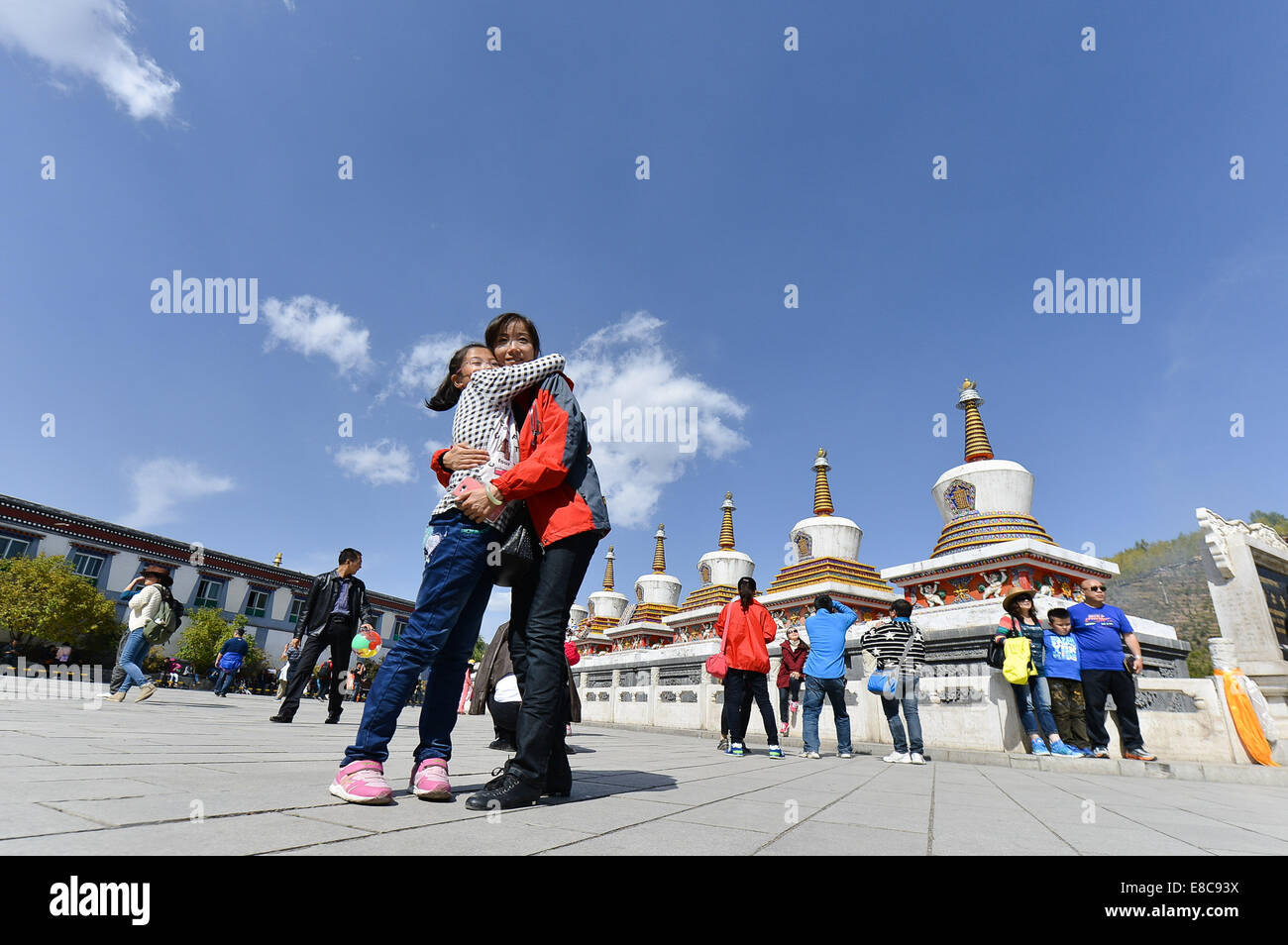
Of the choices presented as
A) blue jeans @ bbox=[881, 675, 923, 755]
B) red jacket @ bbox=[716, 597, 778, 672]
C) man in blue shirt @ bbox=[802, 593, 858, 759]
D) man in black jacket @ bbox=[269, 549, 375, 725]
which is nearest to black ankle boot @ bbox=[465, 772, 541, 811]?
red jacket @ bbox=[716, 597, 778, 672]

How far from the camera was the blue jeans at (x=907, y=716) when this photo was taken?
20.0 ft

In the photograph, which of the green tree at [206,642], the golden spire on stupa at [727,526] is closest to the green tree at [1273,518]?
the golden spire on stupa at [727,526]

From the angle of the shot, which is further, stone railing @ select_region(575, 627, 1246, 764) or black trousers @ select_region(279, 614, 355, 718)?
black trousers @ select_region(279, 614, 355, 718)

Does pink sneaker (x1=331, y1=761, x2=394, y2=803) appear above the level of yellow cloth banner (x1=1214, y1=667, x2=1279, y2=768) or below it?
above

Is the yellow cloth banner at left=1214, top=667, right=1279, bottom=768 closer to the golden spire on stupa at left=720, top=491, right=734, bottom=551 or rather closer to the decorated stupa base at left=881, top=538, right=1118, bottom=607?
the decorated stupa base at left=881, top=538, right=1118, bottom=607

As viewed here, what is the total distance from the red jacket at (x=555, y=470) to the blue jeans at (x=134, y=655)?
22.5ft

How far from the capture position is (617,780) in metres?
3.45

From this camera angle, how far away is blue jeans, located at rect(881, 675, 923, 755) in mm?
6090

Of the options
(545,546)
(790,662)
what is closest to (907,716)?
(790,662)

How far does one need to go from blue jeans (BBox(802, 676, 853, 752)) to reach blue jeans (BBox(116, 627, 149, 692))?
7.57m

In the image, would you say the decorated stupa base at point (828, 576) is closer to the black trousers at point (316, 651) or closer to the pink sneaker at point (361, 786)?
the black trousers at point (316, 651)

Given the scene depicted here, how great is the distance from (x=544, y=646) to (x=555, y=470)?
75cm

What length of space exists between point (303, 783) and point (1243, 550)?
→ 15630 mm
